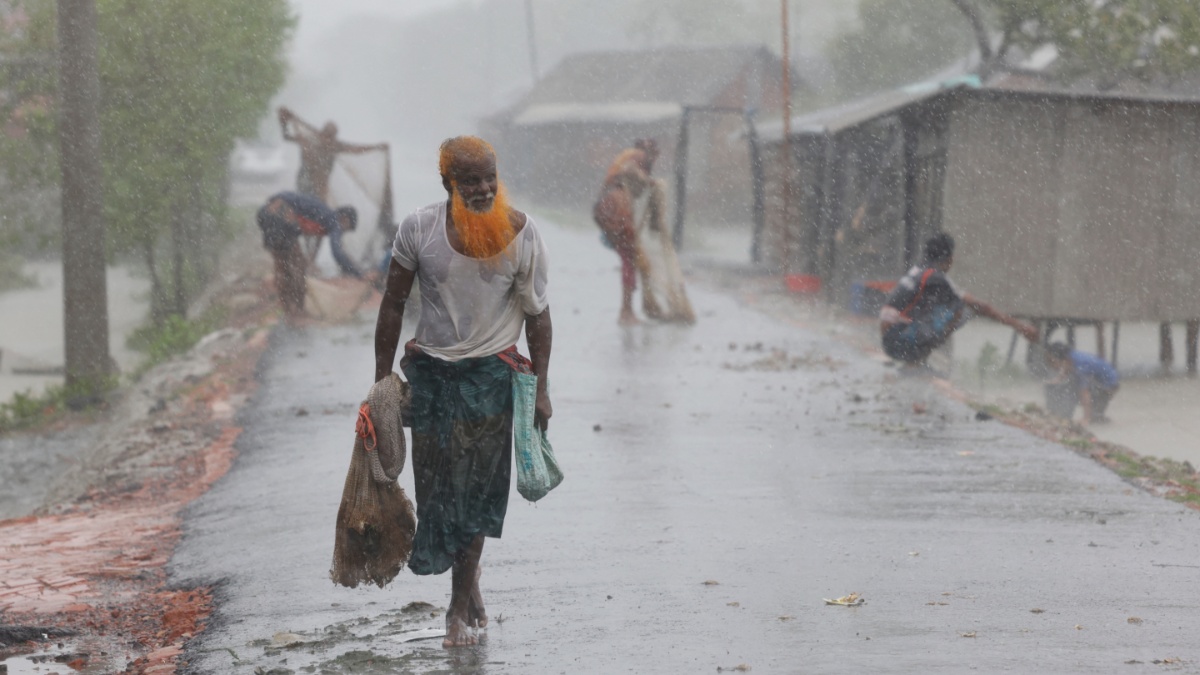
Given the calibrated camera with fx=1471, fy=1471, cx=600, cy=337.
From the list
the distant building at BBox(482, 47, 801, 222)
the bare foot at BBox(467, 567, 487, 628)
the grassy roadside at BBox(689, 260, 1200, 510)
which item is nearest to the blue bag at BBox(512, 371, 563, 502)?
the bare foot at BBox(467, 567, 487, 628)

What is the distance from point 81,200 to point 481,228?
1008 cm

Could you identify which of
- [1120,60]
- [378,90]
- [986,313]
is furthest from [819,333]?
[378,90]

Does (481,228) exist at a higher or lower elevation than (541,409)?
higher

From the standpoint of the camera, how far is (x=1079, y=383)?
14672 mm

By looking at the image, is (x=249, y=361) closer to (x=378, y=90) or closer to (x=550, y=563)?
(x=550, y=563)

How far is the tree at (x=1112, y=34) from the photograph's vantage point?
20266 mm

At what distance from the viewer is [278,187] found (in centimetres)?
5119

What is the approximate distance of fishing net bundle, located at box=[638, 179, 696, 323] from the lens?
15781 mm

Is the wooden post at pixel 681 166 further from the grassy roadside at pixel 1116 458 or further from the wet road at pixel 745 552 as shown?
the wet road at pixel 745 552

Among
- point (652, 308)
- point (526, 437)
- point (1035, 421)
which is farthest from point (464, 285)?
point (652, 308)

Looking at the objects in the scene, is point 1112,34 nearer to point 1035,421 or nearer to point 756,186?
point 756,186

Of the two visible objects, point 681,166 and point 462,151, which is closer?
point 462,151

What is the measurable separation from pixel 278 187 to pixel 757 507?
150 feet

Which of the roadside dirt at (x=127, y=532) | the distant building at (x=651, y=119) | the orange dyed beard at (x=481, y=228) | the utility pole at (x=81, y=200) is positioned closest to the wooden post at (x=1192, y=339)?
the roadside dirt at (x=127, y=532)
